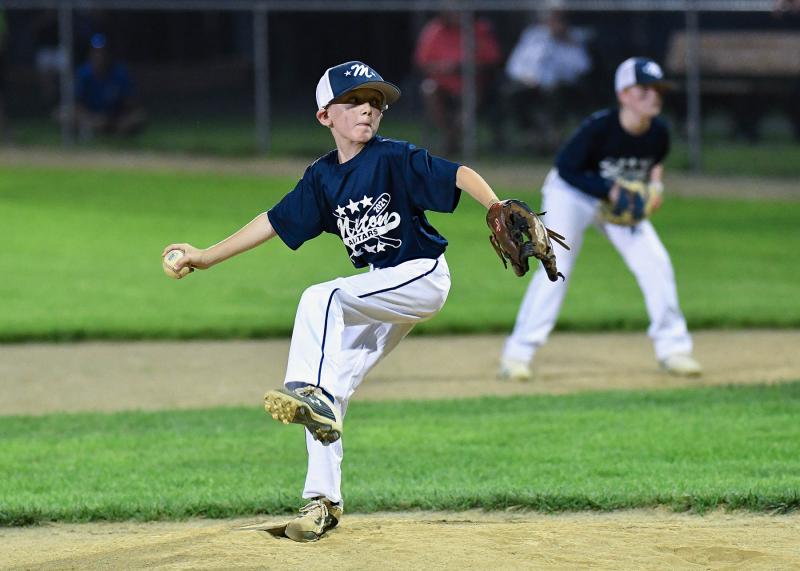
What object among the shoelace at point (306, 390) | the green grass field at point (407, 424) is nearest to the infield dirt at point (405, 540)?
the green grass field at point (407, 424)

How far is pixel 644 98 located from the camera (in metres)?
9.83

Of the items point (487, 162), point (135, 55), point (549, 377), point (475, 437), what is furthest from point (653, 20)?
point (475, 437)

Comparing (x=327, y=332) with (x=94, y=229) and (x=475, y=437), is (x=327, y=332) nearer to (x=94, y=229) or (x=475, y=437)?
(x=475, y=437)

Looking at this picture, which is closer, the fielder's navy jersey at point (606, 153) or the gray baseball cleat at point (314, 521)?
the gray baseball cleat at point (314, 521)

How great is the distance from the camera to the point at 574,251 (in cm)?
1030

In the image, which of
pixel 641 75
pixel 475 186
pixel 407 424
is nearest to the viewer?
pixel 475 186

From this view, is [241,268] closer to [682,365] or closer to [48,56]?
[682,365]

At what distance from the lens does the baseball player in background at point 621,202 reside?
9836mm

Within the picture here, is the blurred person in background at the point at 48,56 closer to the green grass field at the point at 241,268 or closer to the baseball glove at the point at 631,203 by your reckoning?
the green grass field at the point at 241,268

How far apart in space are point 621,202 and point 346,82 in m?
4.14

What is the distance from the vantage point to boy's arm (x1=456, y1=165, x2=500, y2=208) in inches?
227

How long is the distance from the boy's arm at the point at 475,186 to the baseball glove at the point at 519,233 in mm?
53

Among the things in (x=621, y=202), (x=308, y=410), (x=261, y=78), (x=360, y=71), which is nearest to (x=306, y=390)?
(x=308, y=410)

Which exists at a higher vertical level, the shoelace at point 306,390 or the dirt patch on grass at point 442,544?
the shoelace at point 306,390
